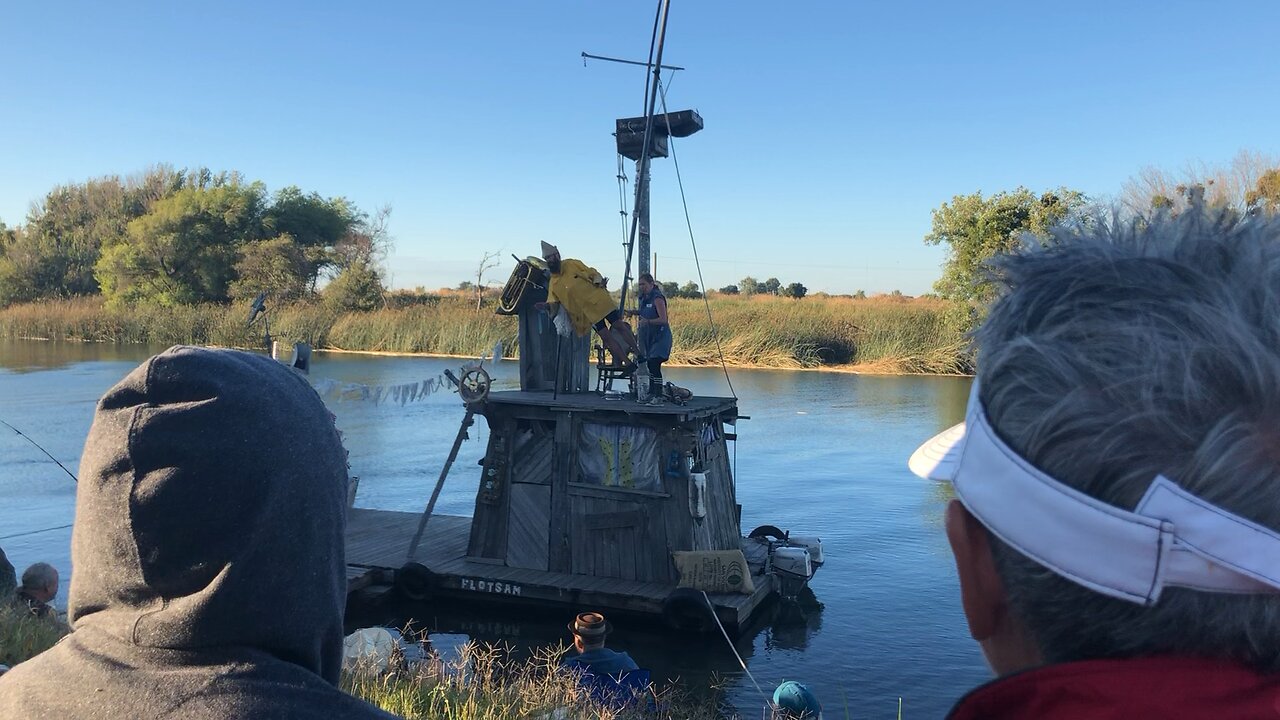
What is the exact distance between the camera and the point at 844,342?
38062mm

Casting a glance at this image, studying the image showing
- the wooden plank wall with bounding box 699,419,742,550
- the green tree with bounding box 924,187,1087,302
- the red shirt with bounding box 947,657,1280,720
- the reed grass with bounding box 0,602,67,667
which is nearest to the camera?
the red shirt with bounding box 947,657,1280,720

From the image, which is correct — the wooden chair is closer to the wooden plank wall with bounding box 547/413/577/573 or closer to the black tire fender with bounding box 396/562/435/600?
the wooden plank wall with bounding box 547/413/577/573

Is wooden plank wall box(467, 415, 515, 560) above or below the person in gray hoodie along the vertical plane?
below

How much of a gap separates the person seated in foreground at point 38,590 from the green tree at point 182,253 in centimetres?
4305

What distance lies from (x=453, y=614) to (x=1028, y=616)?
34.9 feet

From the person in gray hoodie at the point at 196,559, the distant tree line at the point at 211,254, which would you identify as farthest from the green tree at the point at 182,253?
the person in gray hoodie at the point at 196,559

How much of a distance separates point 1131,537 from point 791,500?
624 inches

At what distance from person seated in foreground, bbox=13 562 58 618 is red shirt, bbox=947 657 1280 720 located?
8.16m

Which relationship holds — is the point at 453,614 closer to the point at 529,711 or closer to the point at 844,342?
the point at 529,711

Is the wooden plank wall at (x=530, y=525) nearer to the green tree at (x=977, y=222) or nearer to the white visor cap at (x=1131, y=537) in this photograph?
the white visor cap at (x=1131, y=537)

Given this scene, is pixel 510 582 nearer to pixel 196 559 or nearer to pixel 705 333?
pixel 196 559

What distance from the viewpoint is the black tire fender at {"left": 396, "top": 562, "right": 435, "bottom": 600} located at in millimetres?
10828

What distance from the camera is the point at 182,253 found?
48469 mm

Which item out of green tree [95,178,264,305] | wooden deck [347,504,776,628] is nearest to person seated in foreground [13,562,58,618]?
wooden deck [347,504,776,628]
